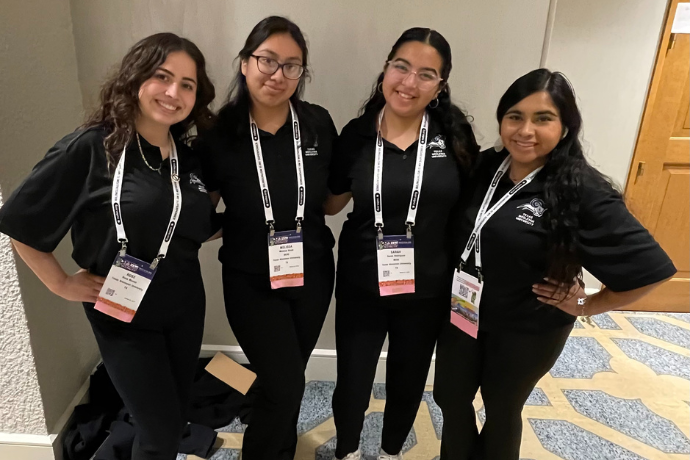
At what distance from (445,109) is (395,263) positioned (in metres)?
0.55

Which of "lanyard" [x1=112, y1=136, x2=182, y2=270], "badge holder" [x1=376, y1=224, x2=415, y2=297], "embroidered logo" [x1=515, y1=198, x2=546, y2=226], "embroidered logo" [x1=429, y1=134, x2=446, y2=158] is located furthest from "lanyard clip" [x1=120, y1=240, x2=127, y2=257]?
"embroidered logo" [x1=515, y1=198, x2=546, y2=226]

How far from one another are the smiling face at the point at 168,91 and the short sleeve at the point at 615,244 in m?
1.15

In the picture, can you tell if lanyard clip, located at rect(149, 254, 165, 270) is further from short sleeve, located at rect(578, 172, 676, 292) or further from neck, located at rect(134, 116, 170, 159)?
short sleeve, located at rect(578, 172, 676, 292)

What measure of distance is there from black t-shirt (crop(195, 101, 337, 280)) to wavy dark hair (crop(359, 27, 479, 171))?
31cm

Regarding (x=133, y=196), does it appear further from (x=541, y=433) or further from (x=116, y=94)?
(x=541, y=433)

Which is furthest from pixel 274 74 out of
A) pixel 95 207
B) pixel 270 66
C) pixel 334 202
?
pixel 95 207

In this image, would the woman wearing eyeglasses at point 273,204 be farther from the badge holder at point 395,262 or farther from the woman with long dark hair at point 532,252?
the woman with long dark hair at point 532,252

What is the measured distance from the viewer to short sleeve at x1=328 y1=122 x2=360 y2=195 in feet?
5.09

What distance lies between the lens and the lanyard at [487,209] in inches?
54.9

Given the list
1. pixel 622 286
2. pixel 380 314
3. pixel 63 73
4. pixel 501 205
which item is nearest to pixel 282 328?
pixel 380 314

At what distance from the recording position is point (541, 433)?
7.14 feet

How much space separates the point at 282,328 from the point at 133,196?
63 cm

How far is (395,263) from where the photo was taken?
150 cm

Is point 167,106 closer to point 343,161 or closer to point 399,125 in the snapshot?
point 343,161
